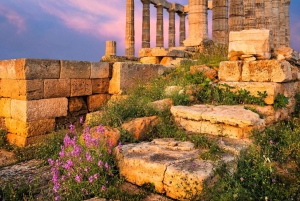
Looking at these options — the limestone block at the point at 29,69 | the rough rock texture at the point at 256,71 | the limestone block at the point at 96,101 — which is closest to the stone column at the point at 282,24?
the rough rock texture at the point at 256,71

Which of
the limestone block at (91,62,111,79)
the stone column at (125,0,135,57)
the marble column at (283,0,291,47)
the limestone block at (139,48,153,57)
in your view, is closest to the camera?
the limestone block at (91,62,111,79)

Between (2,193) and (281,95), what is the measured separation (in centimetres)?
558

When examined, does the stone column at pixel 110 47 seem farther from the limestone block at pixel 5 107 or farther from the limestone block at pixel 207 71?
the limestone block at pixel 5 107

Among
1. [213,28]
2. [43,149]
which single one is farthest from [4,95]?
[213,28]

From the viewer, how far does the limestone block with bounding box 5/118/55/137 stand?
229 inches

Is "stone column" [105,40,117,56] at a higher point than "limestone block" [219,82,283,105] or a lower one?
higher

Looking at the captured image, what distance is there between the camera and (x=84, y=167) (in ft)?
12.1

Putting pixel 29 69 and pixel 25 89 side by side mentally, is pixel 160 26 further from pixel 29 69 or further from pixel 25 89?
pixel 25 89

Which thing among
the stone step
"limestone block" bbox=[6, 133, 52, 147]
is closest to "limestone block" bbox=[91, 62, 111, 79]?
"limestone block" bbox=[6, 133, 52, 147]

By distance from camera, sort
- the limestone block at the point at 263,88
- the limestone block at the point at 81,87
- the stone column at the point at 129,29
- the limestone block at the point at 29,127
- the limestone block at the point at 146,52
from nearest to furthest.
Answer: the limestone block at the point at 263,88
the limestone block at the point at 29,127
the limestone block at the point at 81,87
the limestone block at the point at 146,52
the stone column at the point at 129,29

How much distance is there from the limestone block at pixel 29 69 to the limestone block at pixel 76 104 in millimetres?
787

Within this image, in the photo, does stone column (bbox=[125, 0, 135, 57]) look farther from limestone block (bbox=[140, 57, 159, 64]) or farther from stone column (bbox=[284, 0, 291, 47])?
stone column (bbox=[284, 0, 291, 47])

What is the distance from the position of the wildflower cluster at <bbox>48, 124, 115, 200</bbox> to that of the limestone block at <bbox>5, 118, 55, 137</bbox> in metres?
1.99

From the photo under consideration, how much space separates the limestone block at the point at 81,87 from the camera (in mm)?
6903
